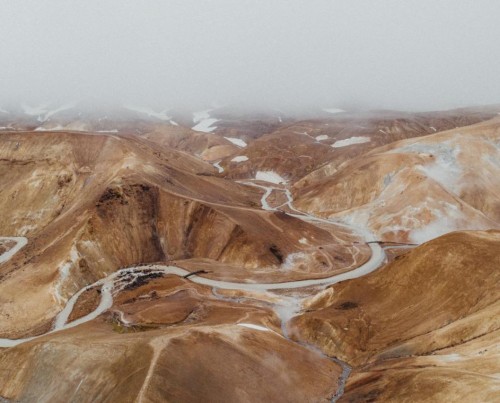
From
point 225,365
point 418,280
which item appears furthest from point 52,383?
point 418,280

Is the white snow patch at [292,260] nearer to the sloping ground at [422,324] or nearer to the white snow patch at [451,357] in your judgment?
the sloping ground at [422,324]

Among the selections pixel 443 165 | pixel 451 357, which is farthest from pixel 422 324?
pixel 443 165

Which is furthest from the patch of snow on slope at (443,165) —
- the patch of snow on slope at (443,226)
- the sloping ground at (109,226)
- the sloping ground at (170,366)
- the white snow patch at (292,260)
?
the sloping ground at (170,366)

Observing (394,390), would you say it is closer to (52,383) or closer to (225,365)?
(225,365)

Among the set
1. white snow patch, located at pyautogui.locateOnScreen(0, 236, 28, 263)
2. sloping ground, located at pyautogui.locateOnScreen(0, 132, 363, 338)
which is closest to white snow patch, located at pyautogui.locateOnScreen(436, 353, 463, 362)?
sloping ground, located at pyautogui.locateOnScreen(0, 132, 363, 338)

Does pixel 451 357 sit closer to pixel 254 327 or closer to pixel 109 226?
pixel 254 327

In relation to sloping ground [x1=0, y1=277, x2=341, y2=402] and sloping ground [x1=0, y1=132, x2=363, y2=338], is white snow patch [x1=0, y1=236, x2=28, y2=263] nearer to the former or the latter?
sloping ground [x1=0, y1=132, x2=363, y2=338]
